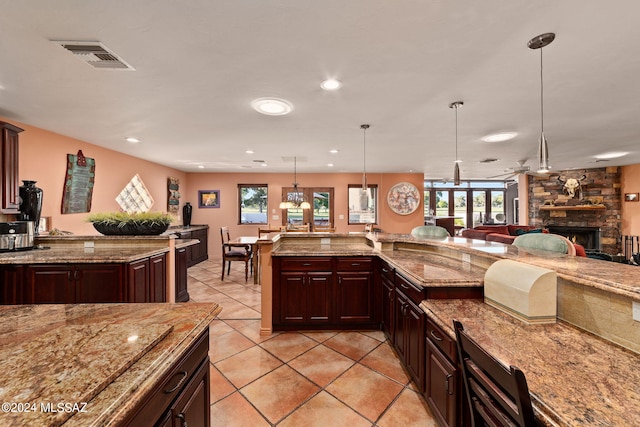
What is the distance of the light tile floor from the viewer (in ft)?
5.64

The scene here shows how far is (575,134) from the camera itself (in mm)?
3691

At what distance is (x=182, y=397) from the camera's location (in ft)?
3.24

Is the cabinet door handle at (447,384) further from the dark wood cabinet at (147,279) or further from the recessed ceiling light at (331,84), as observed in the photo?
the dark wood cabinet at (147,279)

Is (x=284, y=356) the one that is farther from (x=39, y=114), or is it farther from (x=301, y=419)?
(x=39, y=114)

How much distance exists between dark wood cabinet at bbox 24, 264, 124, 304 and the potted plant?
2.16 feet

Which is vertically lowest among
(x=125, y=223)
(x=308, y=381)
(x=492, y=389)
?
(x=308, y=381)

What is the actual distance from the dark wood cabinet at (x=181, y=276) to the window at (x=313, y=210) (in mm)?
3827

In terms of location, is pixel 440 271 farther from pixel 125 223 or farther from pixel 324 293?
pixel 125 223

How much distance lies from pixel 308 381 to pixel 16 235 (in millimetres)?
3554

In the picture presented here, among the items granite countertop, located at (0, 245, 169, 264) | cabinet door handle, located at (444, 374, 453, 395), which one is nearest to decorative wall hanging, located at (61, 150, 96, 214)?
granite countertop, located at (0, 245, 169, 264)

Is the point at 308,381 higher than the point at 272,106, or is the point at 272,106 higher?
the point at 272,106

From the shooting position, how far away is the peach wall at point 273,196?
24.2 feet

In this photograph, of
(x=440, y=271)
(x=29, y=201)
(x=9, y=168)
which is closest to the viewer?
(x=440, y=271)

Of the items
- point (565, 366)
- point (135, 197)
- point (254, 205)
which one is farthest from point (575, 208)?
point (135, 197)
